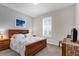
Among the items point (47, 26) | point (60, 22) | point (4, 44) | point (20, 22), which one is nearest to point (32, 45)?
point (4, 44)

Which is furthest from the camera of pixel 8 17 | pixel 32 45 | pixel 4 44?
pixel 8 17

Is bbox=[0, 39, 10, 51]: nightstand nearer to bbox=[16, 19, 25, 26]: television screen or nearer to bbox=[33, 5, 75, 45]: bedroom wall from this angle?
bbox=[16, 19, 25, 26]: television screen

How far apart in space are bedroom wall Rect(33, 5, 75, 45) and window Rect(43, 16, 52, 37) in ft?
0.61

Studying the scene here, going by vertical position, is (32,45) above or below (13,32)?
below

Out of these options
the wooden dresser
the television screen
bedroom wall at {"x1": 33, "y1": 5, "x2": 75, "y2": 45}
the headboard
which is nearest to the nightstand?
the headboard

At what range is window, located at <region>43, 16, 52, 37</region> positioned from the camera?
5090 mm

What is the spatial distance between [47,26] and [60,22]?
940 mm

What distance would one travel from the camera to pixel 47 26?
529 cm

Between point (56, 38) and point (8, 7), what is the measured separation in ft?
9.60

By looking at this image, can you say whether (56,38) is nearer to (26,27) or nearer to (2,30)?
(26,27)

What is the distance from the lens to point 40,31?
5617 millimetres

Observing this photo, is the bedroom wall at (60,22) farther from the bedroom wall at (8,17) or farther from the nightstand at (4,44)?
the nightstand at (4,44)

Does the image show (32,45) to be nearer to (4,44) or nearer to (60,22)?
(4,44)

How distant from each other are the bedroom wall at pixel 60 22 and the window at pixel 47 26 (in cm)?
19
